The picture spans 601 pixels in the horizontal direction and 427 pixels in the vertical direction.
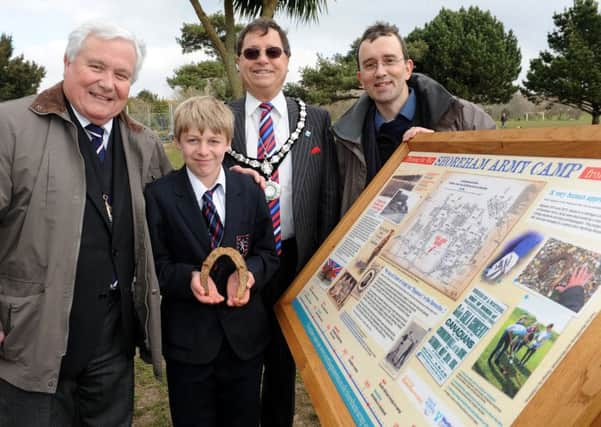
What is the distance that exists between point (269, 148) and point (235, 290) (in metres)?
0.96

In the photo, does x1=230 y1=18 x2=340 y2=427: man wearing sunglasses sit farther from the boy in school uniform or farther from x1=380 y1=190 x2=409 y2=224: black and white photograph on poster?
x1=380 y1=190 x2=409 y2=224: black and white photograph on poster

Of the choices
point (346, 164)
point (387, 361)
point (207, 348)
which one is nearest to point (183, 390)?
point (207, 348)

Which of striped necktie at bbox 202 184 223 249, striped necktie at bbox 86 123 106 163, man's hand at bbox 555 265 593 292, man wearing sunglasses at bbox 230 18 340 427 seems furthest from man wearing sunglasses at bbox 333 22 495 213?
man's hand at bbox 555 265 593 292

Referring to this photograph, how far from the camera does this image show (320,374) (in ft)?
5.55

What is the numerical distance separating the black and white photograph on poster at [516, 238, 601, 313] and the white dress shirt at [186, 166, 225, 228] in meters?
1.34

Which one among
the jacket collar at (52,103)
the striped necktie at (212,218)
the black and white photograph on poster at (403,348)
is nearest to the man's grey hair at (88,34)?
the jacket collar at (52,103)

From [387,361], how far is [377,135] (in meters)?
1.60

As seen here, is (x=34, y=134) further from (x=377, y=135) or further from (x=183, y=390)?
(x=377, y=135)

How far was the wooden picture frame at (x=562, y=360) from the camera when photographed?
0.90 meters

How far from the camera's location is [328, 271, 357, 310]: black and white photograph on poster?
6.30ft

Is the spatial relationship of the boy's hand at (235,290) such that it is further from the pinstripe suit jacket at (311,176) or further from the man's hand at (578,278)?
the man's hand at (578,278)

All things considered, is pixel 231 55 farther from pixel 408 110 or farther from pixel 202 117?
pixel 202 117

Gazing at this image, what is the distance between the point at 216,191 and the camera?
212 centimetres

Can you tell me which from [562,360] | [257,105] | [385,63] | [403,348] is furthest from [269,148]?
[562,360]
